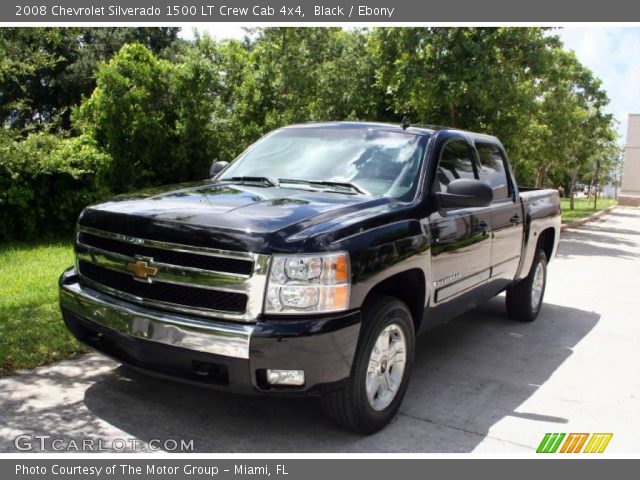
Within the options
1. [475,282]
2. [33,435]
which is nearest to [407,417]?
[475,282]

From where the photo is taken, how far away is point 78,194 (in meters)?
10.6

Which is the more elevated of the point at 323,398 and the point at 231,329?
the point at 231,329

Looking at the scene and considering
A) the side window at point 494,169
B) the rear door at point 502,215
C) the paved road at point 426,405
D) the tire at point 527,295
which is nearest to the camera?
the paved road at point 426,405

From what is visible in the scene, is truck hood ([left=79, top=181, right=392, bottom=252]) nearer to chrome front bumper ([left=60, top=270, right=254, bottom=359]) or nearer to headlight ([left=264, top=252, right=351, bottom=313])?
headlight ([left=264, top=252, right=351, bottom=313])

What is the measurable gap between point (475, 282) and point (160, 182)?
10045 millimetres

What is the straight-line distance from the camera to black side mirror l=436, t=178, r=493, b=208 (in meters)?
4.48

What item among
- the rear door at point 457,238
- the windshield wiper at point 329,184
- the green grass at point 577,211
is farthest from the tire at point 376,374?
the green grass at point 577,211

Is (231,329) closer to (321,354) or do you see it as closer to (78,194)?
(321,354)

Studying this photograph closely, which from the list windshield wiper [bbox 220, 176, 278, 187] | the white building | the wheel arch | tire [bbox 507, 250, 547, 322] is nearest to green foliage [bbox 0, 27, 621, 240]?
tire [bbox 507, 250, 547, 322]

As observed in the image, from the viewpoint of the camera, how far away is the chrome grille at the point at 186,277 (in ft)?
11.2

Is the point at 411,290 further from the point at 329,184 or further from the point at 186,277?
the point at 186,277

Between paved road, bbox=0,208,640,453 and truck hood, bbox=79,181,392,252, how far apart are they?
1.17 metres

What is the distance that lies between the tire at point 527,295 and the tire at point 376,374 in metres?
2.97

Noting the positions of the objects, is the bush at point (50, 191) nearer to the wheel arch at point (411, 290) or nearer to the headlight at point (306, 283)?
the wheel arch at point (411, 290)
